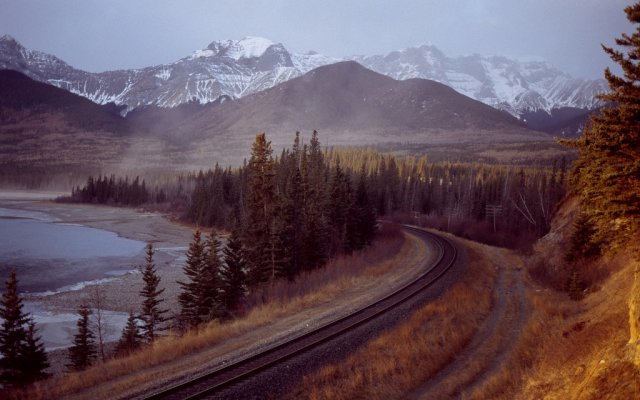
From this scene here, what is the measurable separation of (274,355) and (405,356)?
13.6 ft

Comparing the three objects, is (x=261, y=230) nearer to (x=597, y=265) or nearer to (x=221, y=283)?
(x=221, y=283)

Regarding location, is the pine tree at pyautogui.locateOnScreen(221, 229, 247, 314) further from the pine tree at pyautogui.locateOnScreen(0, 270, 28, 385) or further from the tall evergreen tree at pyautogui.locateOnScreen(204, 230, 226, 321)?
the pine tree at pyautogui.locateOnScreen(0, 270, 28, 385)

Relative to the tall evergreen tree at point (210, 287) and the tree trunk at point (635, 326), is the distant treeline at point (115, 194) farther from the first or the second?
the tree trunk at point (635, 326)

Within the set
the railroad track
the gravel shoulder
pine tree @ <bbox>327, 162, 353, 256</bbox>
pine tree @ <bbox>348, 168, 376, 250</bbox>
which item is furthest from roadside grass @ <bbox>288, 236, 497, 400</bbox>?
pine tree @ <bbox>348, 168, 376, 250</bbox>

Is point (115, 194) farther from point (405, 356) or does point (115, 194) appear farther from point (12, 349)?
point (405, 356)

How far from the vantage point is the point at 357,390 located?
11492mm

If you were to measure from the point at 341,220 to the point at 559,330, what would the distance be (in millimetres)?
30557

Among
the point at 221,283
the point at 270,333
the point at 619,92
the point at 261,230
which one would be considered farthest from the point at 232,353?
the point at 261,230

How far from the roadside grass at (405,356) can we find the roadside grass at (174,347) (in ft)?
14.9

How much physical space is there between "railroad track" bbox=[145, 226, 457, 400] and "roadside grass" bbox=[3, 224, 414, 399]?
118 cm

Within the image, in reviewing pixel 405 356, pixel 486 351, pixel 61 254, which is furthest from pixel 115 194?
pixel 486 351

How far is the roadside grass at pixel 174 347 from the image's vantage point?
11375 mm

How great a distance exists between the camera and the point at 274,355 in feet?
43.6

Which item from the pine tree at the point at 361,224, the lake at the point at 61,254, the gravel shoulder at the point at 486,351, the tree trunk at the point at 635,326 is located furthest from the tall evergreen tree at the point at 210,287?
the lake at the point at 61,254
